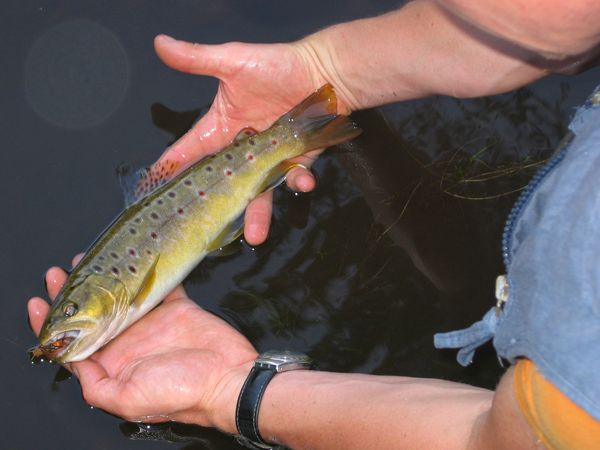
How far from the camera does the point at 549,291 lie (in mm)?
1788

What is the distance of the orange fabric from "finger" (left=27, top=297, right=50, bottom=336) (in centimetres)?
214

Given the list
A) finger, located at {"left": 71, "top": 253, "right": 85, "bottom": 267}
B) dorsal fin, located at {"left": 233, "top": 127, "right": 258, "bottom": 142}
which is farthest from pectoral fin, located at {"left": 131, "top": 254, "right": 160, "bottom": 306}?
dorsal fin, located at {"left": 233, "top": 127, "right": 258, "bottom": 142}

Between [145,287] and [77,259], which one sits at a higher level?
Result: [77,259]

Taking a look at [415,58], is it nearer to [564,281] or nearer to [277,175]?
[277,175]

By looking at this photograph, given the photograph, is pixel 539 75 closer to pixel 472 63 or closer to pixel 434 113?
pixel 472 63

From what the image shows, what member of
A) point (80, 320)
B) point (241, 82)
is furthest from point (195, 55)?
point (80, 320)

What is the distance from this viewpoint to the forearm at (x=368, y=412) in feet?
7.76

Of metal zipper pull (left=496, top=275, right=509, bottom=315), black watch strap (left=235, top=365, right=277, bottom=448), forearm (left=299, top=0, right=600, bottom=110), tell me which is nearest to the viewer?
metal zipper pull (left=496, top=275, right=509, bottom=315)

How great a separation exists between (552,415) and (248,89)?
233cm

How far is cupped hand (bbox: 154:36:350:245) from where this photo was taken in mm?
3549

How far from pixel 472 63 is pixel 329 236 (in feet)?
3.57

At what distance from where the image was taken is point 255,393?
115 inches

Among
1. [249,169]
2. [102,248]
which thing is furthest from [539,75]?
[102,248]

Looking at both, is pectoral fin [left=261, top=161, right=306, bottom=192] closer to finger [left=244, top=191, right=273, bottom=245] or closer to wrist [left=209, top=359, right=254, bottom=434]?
finger [left=244, top=191, right=273, bottom=245]
